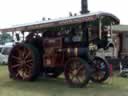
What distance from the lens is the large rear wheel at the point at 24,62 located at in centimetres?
1430

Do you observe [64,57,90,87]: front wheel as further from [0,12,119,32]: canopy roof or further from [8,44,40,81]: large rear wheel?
[8,44,40,81]: large rear wheel

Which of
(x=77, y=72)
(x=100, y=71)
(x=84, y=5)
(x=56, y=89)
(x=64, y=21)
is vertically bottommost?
(x=56, y=89)

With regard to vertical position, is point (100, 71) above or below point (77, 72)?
below

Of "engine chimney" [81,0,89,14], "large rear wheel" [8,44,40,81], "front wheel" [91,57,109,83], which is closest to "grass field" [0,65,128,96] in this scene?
"front wheel" [91,57,109,83]

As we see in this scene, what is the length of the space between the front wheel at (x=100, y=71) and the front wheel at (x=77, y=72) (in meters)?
1.27

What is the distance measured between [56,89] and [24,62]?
2.97 meters

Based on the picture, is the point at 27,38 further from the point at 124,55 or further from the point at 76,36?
the point at 124,55

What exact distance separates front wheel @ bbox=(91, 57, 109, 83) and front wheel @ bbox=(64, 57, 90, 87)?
1.27 meters

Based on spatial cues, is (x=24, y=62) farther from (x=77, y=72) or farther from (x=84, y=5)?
(x=84, y=5)

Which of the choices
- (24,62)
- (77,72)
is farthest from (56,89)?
(24,62)

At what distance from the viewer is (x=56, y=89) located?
40.8 ft

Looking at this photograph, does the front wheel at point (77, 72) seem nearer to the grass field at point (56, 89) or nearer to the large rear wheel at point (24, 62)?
the grass field at point (56, 89)

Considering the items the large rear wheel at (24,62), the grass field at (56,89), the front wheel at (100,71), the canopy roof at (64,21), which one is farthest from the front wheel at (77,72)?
the large rear wheel at (24,62)

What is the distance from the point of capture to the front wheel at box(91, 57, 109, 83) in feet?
45.5
